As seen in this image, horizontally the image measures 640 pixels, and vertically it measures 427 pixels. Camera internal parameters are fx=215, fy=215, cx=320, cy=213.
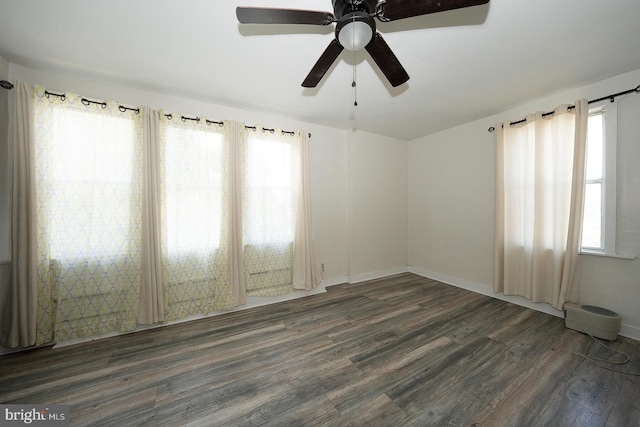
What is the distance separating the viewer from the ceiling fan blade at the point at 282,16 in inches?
44.6

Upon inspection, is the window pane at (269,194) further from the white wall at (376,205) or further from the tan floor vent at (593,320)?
the tan floor vent at (593,320)

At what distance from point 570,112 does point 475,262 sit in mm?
2140

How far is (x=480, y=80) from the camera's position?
7.36ft

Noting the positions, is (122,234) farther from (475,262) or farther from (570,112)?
(570,112)

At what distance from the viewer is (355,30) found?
1.20 meters

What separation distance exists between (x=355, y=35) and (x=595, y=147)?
300cm

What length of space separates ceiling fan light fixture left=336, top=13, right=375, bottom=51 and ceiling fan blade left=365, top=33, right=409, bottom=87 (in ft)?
0.25

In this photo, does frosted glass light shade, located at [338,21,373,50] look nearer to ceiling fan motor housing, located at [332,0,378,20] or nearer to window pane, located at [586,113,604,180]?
ceiling fan motor housing, located at [332,0,378,20]

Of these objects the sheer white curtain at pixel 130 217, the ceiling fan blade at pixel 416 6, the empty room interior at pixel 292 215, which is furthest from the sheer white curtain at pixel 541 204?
the sheer white curtain at pixel 130 217

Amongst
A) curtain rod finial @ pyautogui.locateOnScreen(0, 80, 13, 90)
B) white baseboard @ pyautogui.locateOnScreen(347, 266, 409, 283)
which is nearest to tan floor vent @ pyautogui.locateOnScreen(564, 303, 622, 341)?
white baseboard @ pyautogui.locateOnScreen(347, 266, 409, 283)

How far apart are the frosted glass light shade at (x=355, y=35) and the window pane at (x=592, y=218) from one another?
9.82ft

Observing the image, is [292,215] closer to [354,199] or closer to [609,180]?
[354,199]

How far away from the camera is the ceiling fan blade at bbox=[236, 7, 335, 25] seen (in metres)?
1.13
